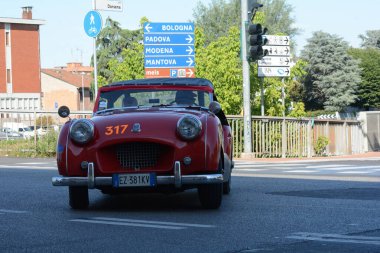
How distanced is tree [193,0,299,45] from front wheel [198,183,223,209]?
82.8 metres

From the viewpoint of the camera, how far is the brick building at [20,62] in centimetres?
8606

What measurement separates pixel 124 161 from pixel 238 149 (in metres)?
20.0

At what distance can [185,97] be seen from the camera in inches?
461

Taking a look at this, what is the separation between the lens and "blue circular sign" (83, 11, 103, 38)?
29.7 meters

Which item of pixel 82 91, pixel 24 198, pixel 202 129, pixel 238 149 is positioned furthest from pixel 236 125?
pixel 82 91

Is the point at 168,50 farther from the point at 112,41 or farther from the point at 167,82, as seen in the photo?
the point at 112,41

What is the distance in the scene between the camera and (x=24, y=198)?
12156 mm

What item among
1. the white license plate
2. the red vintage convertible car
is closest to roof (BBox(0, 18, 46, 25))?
the red vintage convertible car

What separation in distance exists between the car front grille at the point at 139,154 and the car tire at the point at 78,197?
2.81 ft

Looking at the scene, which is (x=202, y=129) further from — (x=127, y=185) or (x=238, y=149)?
(x=238, y=149)

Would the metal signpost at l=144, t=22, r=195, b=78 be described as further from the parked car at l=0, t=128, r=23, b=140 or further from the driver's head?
the driver's head

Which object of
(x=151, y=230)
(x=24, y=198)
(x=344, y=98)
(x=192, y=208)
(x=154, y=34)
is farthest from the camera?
(x=344, y=98)

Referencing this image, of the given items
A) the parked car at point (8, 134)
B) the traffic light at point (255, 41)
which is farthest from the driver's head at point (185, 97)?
the parked car at point (8, 134)

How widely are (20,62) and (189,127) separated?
263 feet
